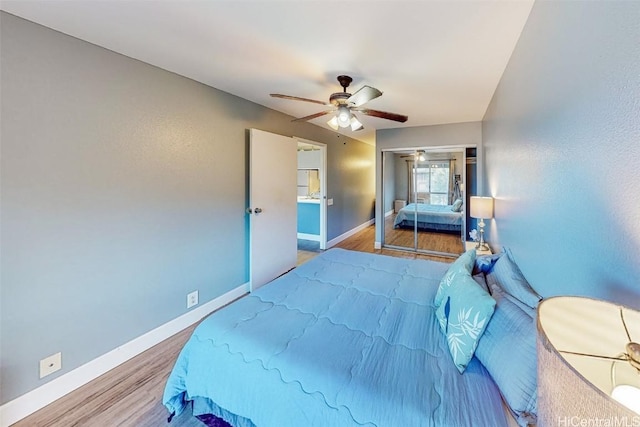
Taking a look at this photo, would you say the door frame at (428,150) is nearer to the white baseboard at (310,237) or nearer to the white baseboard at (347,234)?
the white baseboard at (347,234)

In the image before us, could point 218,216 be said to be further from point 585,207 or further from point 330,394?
point 585,207

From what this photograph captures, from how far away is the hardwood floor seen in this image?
5.07 feet

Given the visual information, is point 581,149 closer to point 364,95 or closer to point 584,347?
point 584,347

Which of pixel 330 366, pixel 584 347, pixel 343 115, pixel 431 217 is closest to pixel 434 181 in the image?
pixel 431 217

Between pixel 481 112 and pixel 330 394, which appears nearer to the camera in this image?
pixel 330 394

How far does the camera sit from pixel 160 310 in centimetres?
233

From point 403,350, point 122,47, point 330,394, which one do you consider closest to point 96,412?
point 330,394

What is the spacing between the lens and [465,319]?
121 cm

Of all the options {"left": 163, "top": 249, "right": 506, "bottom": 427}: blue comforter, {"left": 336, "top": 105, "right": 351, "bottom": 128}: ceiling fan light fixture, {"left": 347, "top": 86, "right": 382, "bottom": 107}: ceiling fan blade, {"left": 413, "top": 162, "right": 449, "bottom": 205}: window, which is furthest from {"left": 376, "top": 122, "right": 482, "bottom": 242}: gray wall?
{"left": 163, "top": 249, "right": 506, "bottom": 427}: blue comforter

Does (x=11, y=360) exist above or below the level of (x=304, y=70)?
below

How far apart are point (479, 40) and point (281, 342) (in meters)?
2.33

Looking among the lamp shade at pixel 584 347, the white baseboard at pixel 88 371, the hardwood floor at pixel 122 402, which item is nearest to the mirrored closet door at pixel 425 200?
the white baseboard at pixel 88 371

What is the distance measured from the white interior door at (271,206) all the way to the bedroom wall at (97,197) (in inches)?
13.4

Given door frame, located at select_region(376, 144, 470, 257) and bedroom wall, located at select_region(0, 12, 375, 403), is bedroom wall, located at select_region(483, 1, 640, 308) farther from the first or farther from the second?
door frame, located at select_region(376, 144, 470, 257)
